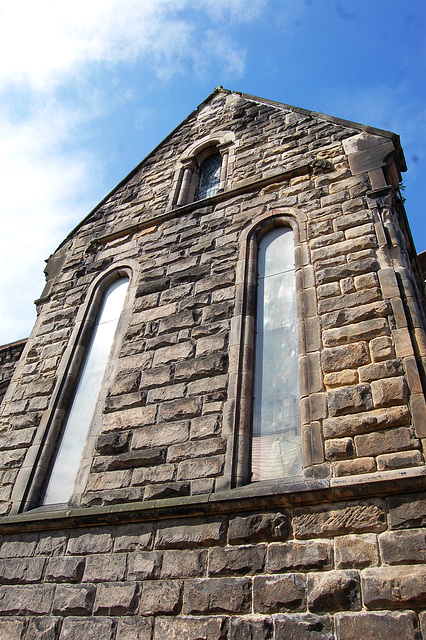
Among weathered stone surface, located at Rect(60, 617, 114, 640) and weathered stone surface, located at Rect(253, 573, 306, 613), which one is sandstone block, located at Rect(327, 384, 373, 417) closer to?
weathered stone surface, located at Rect(253, 573, 306, 613)

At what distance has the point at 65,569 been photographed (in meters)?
4.37

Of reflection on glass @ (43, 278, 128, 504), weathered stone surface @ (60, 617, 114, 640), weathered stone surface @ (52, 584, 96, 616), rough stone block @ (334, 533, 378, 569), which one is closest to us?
rough stone block @ (334, 533, 378, 569)

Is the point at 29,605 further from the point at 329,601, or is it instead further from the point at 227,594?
the point at 329,601

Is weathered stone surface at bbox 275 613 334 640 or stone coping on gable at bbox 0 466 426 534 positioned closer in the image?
weathered stone surface at bbox 275 613 334 640

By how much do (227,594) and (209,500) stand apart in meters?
0.68

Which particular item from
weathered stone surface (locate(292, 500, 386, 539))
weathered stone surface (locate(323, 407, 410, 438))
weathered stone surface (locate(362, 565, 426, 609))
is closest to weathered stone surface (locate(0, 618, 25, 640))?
weathered stone surface (locate(292, 500, 386, 539))

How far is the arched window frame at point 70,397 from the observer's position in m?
5.25

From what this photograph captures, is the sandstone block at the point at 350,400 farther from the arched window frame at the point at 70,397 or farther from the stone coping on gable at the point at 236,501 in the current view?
the arched window frame at the point at 70,397

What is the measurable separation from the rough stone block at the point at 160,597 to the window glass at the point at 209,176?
5.78 meters

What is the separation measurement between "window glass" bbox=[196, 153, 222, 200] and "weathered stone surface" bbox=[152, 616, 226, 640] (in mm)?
6038

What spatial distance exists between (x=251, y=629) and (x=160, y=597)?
2.68 feet

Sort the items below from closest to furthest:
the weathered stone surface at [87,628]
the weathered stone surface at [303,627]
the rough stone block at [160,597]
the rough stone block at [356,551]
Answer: the weathered stone surface at [303,627]
the rough stone block at [356,551]
the rough stone block at [160,597]
the weathered stone surface at [87,628]

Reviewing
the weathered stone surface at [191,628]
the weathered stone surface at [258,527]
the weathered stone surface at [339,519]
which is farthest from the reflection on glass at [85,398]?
the weathered stone surface at [339,519]

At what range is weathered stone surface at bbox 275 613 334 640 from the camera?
3.08m
